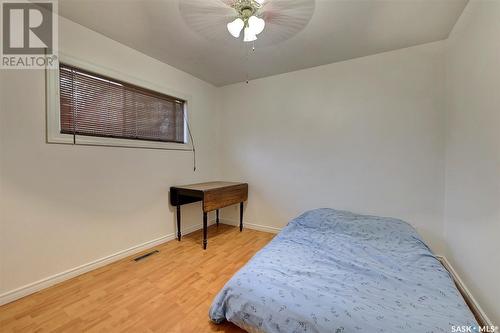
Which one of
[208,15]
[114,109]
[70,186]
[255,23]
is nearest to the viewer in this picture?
[255,23]

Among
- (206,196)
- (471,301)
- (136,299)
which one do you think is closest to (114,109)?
(206,196)

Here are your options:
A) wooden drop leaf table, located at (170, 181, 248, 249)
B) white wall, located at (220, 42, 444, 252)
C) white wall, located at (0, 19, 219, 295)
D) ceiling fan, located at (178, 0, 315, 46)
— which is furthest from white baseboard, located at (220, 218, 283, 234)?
ceiling fan, located at (178, 0, 315, 46)

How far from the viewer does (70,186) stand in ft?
6.31

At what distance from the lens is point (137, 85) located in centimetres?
244

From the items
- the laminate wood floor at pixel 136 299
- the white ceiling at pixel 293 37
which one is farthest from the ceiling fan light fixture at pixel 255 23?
the laminate wood floor at pixel 136 299

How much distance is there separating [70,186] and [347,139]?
10.0ft

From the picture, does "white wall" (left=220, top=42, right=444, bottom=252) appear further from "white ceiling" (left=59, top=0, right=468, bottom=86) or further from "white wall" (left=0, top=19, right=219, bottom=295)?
"white wall" (left=0, top=19, right=219, bottom=295)

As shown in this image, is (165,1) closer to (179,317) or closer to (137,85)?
(137,85)

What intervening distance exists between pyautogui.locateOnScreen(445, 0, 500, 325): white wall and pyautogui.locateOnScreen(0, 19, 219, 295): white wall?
3046 millimetres

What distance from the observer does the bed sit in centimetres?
102

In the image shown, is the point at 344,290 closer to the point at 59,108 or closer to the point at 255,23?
the point at 255,23

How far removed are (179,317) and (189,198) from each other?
166 cm

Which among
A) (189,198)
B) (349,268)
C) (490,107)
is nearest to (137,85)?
(189,198)

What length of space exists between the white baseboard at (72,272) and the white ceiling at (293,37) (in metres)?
2.31
